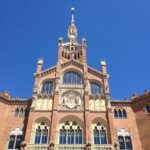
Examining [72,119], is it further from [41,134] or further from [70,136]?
[41,134]

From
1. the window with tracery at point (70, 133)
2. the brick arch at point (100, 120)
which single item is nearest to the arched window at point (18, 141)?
the window with tracery at point (70, 133)

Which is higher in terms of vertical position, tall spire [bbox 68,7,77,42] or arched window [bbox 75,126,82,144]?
tall spire [bbox 68,7,77,42]

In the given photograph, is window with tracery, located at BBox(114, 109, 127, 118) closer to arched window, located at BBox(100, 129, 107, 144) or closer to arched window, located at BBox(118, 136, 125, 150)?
→ arched window, located at BBox(118, 136, 125, 150)

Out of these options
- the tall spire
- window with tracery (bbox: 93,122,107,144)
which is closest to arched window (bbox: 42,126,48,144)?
window with tracery (bbox: 93,122,107,144)

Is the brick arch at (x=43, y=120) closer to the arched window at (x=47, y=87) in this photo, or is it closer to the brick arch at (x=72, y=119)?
the brick arch at (x=72, y=119)

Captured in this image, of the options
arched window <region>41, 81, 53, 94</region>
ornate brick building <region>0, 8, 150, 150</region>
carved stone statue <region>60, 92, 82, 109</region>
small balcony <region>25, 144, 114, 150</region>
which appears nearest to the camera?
small balcony <region>25, 144, 114, 150</region>

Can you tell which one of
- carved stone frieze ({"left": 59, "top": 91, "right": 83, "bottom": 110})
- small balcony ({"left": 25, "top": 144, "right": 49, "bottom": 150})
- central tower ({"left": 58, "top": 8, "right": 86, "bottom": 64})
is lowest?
small balcony ({"left": 25, "top": 144, "right": 49, "bottom": 150})

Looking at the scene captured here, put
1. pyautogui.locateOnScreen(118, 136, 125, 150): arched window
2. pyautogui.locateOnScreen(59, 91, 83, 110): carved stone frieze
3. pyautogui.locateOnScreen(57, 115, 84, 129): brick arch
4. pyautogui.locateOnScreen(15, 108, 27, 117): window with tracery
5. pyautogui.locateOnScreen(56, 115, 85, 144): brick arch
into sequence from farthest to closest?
pyautogui.locateOnScreen(15, 108, 27, 117): window with tracery < pyautogui.locateOnScreen(59, 91, 83, 110): carved stone frieze < pyautogui.locateOnScreen(57, 115, 84, 129): brick arch < pyautogui.locateOnScreen(56, 115, 85, 144): brick arch < pyautogui.locateOnScreen(118, 136, 125, 150): arched window

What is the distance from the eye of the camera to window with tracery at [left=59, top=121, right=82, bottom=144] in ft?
118

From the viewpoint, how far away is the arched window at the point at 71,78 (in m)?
44.1

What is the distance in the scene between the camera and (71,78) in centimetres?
4466

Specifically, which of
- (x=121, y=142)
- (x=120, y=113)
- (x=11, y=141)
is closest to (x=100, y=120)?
(x=121, y=142)

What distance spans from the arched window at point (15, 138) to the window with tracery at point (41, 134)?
9.11ft

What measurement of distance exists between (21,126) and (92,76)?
14262mm
